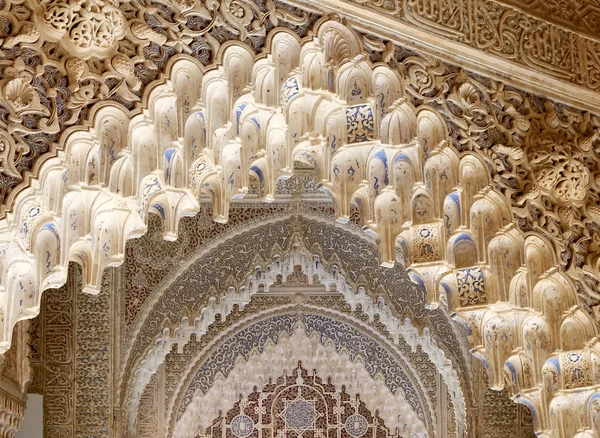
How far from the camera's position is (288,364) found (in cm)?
889

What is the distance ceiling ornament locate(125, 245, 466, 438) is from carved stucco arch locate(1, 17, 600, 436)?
2.99m

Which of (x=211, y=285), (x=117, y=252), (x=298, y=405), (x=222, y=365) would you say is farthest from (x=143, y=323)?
(x=117, y=252)

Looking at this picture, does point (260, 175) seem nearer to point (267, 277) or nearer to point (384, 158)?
point (384, 158)

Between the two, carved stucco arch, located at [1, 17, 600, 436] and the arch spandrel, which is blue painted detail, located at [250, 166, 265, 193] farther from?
the arch spandrel

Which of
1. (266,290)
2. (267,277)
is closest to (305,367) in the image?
(266,290)

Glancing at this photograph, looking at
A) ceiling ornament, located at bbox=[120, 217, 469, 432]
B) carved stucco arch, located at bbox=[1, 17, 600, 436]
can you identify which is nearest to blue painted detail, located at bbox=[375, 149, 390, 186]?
carved stucco arch, located at bbox=[1, 17, 600, 436]

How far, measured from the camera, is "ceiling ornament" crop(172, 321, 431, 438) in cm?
870

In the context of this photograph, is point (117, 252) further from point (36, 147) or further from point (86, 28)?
point (86, 28)

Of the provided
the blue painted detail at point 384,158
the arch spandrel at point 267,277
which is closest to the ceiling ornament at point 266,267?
the arch spandrel at point 267,277

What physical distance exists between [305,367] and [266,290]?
1083 millimetres

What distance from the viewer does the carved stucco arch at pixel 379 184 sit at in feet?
14.7

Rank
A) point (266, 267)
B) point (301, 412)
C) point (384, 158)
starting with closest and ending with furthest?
point (384, 158), point (266, 267), point (301, 412)

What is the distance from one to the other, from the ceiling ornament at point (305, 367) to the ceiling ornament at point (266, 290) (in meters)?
0.76

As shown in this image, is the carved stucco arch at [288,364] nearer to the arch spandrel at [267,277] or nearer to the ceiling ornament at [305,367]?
the ceiling ornament at [305,367]
